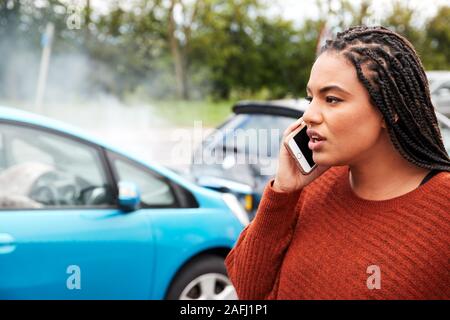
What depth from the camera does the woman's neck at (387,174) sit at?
1.45 metres

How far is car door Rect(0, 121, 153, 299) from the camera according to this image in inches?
119

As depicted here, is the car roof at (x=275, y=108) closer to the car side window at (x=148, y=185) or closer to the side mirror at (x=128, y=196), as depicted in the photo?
the car side window at (x=148, y=185)

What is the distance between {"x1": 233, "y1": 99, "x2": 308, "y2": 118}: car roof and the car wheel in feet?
5.23

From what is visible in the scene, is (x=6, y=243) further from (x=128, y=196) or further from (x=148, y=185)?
(x=148, y=185)

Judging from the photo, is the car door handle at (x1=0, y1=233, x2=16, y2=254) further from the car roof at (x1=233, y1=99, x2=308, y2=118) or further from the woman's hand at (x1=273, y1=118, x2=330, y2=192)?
the car roof at (x1=233, y1=99, x2=308, y2=118)

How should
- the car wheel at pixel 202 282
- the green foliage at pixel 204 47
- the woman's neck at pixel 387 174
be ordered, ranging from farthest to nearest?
the green foliage at pixel 204 47
the car wheel at pixel 202 282
the woman's neck at pixel 387 174

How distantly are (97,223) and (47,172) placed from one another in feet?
2.29

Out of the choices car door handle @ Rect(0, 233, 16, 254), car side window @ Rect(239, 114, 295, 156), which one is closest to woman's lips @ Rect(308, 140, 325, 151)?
car door handle @ Rect(0, 233, 16, 254)

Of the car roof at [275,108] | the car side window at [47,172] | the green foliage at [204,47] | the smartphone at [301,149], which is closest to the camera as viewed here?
the smartphone at [301,149]

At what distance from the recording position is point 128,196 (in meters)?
3.38

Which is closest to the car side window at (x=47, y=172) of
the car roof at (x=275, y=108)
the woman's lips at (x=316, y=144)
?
the car roof at (x=275, y=108)

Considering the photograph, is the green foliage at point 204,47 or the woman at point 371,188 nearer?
the woman at point 371,188

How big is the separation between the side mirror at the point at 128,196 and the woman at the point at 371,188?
193 cm

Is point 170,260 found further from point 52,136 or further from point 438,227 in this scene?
point 438,227
